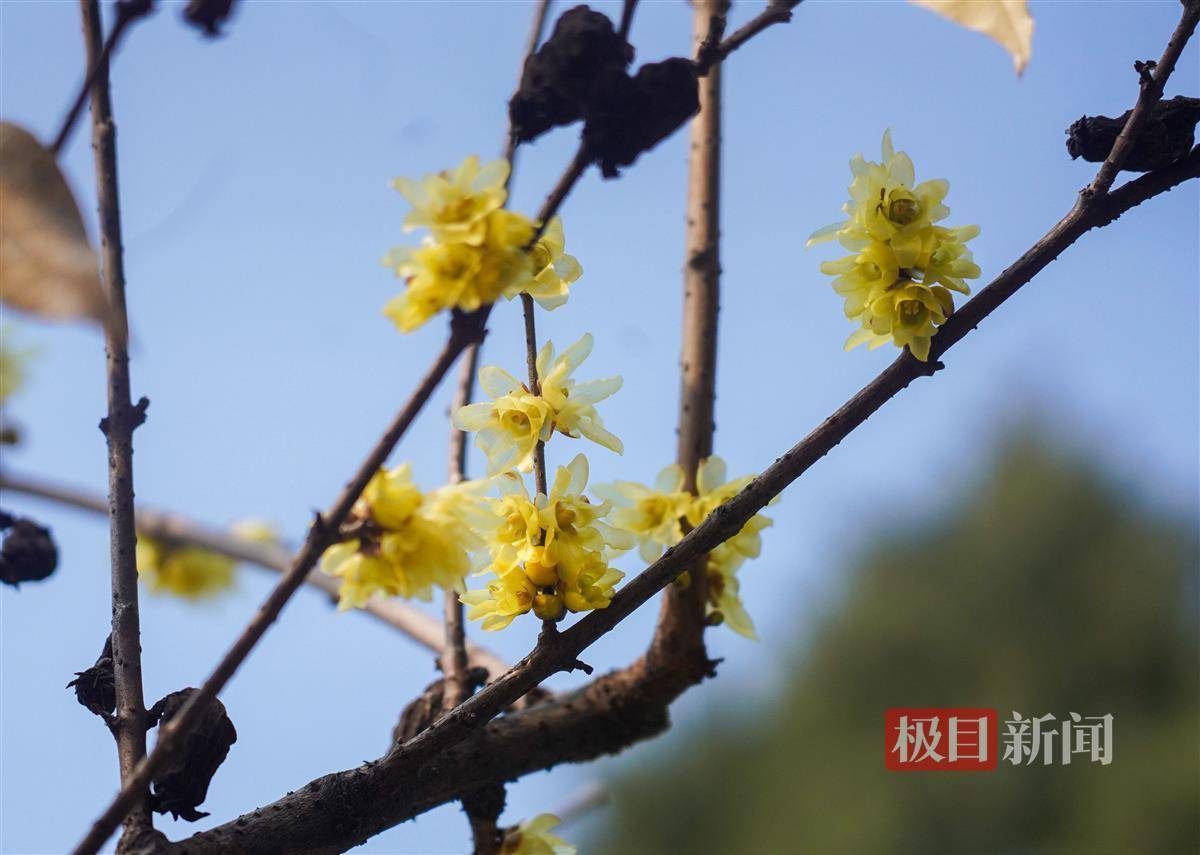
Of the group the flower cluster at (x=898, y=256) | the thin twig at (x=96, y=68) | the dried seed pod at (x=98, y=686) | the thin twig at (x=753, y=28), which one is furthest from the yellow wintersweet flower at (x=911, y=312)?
the dried seed pod at (x=98, y=686)

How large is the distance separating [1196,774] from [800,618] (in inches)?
261

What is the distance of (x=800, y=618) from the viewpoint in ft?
60.0

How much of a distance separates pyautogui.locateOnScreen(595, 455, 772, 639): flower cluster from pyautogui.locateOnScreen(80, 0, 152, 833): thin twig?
0.45 m

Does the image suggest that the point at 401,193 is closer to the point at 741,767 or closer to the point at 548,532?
the point at 548,532

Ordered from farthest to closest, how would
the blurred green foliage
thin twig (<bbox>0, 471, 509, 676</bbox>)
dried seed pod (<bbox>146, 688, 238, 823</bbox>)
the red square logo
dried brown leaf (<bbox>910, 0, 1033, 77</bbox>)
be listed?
the blurred green foliage, the red square logo, thin twig (<bbox>0, 471, 509, 676</bbox>), dried seed pod (<bbox>146, 688, 238, 823</bbox>), dried brown leaf (<bbox>910, 0, 1033, 77</bbox>)

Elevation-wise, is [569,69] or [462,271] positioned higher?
[569,69]

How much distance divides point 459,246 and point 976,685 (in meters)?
17.0

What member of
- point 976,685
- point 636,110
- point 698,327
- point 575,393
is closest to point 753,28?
point 636,110

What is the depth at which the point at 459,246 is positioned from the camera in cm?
65

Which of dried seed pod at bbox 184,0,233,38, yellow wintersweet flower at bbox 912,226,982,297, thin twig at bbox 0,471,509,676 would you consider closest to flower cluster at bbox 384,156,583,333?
dried seed pod at bbox 184,0,233,38

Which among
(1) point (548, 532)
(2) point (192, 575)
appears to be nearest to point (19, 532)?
(1) point (548, 532)

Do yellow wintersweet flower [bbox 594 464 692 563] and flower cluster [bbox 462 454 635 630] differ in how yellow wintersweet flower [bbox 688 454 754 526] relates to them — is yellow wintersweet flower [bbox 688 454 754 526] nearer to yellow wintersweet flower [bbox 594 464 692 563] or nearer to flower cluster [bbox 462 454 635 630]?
yellow wintersweet flower [bbox 594 464 692 563]

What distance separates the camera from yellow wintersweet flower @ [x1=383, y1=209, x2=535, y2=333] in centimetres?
65

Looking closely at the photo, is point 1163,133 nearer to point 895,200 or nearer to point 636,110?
point 895,200
